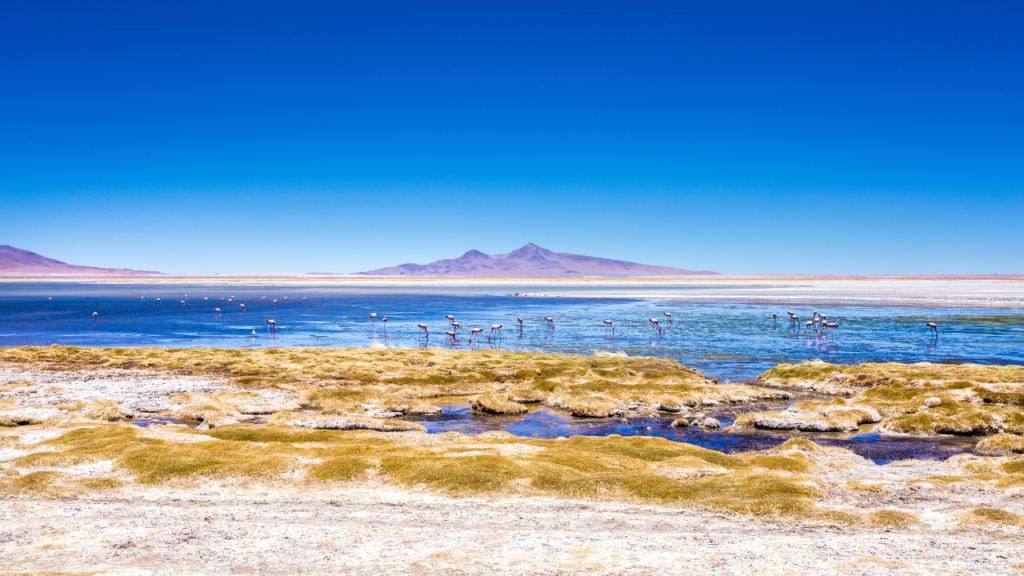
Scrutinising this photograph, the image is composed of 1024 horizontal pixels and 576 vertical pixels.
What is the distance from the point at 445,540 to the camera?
10430mm

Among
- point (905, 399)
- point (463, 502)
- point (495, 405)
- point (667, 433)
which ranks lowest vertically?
point (667, 433)

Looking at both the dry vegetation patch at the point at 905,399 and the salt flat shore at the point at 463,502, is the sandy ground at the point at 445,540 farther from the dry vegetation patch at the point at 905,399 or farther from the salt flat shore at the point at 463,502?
the dry vegetation patch at the point at 905,399

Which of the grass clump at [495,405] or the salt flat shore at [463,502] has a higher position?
the salt flat shore at [463,502]

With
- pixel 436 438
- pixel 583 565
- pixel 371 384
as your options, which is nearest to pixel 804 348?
pixel 371 384

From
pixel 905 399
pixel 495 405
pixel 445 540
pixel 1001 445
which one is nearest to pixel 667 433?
pixel 495 405

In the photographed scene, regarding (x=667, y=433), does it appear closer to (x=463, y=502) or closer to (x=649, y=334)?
(x=463, y=502)

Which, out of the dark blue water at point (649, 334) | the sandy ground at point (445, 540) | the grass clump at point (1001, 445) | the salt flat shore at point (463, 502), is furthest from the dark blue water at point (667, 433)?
the dark blue water at point (649, 334)

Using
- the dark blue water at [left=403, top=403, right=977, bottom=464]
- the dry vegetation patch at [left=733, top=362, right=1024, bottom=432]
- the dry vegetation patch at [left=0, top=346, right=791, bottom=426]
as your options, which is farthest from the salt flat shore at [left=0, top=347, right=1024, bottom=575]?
the dry vegetation patch at [left=0, top=346, right=791, bottom=426]

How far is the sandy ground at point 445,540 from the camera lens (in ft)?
30.1

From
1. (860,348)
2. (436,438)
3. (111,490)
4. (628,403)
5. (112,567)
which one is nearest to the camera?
(112,567)

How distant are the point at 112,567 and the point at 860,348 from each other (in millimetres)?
44295

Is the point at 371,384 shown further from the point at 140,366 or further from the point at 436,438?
the point at 140,366

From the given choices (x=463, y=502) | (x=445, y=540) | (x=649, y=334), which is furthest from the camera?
(x=649, y=334)

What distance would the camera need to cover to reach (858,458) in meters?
17.3
